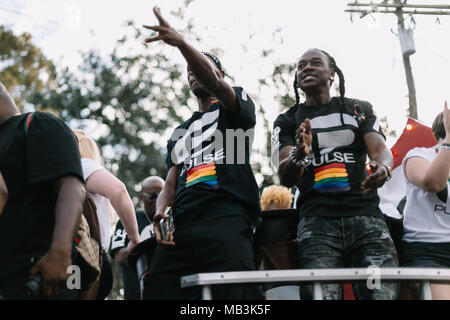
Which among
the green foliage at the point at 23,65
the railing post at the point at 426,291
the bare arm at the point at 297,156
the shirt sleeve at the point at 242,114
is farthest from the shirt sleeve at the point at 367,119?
the green foliage at the point at 23,65

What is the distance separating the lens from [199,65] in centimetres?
289

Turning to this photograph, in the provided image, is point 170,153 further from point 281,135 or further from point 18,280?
point 18,280

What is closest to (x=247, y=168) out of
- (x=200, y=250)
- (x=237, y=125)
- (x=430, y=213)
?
(x=237, y=125)

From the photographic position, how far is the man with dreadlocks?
115 inches

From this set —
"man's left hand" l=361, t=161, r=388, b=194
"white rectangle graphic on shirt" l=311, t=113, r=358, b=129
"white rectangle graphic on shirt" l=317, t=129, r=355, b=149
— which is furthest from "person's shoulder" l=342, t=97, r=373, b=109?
"man's left hand" l=361, t=161, r=388, b=194

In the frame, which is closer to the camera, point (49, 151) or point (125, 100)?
point (49, 151)

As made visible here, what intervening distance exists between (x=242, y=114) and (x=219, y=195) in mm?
486

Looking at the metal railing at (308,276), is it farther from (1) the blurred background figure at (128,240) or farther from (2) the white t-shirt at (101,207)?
(1) the blurred background figure at (128,240)

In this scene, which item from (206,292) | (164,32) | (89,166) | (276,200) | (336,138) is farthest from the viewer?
(276,200)

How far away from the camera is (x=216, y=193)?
10.0 feet

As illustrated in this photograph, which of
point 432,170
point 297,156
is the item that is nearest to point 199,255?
point 297,156

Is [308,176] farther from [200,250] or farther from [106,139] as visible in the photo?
[106,139]

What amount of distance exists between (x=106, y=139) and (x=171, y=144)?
15692 mm

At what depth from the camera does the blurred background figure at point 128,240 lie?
554 centimetres
